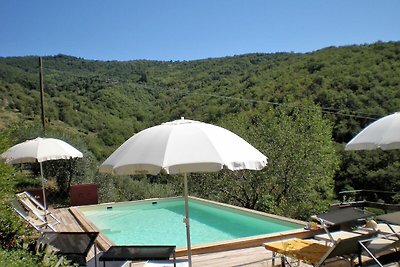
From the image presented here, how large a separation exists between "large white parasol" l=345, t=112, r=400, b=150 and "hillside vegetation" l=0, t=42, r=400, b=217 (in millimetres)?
8033

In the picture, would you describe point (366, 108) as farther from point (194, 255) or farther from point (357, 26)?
point (194, 255)

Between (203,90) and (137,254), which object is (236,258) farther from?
(203,90)

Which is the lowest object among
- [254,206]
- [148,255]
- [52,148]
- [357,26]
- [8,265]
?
[254,206]

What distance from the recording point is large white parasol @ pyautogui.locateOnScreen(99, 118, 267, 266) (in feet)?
10.8

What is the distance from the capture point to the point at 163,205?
13.9 m

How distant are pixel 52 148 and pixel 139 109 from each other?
25106mm

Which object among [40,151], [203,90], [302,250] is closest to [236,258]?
[302,250]

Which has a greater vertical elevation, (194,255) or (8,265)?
(8,265)

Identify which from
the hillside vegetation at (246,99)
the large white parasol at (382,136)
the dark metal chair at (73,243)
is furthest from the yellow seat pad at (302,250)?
the hillside vegetation at (246,99)

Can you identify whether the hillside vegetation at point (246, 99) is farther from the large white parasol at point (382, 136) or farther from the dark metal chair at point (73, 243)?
the dark metal chair at point (73, 243)

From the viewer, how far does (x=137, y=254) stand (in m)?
4.66

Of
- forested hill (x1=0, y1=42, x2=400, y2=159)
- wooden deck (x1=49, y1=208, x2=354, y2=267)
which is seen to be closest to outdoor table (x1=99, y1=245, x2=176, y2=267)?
wooden deck (x1=49, y1=208, x2=354, y2=267)

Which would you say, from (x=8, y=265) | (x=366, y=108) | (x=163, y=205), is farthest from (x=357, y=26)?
(x=8, y=265)

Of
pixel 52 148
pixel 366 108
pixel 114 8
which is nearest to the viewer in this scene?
pixel 52 148
